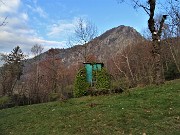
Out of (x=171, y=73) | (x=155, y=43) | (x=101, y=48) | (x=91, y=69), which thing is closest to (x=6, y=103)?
(x=91, y=69)

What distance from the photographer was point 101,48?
83438 mm

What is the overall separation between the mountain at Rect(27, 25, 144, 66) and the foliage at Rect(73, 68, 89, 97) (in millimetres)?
18665

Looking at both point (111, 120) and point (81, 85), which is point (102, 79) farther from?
point (111, 120)

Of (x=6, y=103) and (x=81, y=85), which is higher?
(x=81, y=85)

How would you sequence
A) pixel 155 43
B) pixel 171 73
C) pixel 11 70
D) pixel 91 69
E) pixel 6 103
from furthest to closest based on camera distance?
pixel 11 70
pixel 171 73
pixel 6 103
pixel 91 69
pixel 155 43

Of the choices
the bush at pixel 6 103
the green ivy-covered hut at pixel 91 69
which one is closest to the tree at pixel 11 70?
the bush at pixel 6 103

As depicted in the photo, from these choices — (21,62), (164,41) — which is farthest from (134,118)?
(21,62)

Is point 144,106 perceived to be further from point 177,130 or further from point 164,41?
point 164,41

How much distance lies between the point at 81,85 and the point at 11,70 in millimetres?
28293

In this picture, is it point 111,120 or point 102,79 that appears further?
point 102,79

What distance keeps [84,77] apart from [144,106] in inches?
486

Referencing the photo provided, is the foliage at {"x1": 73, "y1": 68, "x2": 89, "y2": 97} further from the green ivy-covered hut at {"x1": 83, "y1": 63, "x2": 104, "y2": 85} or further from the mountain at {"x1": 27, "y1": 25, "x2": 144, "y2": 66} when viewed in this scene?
the mountain at {"x1": 27, "y1": 25, "x2": 144, "y2": 66}

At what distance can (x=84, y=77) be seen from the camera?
25.0 meters

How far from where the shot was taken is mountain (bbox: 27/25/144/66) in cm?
5216
